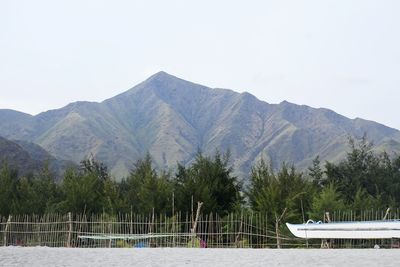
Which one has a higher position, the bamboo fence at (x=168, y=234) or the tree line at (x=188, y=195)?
the tree line at (x=188, y=195)

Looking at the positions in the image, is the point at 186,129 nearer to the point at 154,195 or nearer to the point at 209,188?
the point at 209,188

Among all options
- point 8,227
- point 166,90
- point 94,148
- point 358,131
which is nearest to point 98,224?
point 8,227

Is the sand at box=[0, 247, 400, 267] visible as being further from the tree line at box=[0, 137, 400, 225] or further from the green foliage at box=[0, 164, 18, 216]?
the green foliage at box=[0, 164, 18, 216]

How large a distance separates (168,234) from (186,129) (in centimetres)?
13178

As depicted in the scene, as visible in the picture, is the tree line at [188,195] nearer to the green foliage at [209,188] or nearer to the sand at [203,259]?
the green foliage at [209,188]

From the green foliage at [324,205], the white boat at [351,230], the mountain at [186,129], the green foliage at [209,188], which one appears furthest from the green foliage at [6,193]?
the mountain at [186,129]

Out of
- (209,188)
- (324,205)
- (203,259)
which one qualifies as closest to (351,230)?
(324,205)

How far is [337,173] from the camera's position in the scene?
122 feet

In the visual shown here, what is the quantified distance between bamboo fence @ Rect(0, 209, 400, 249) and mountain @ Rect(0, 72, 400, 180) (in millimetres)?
89875

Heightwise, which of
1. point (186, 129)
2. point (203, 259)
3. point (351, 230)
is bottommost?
point (203, 259)

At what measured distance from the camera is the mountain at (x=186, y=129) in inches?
4838

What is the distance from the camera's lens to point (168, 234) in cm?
1706

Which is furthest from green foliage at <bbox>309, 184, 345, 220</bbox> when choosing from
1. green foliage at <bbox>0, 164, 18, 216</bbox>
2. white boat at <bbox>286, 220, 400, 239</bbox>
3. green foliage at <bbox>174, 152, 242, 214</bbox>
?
green foliage at <bbox>0, 164, 18, 216</bbox>

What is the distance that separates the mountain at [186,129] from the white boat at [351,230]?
309 feet
